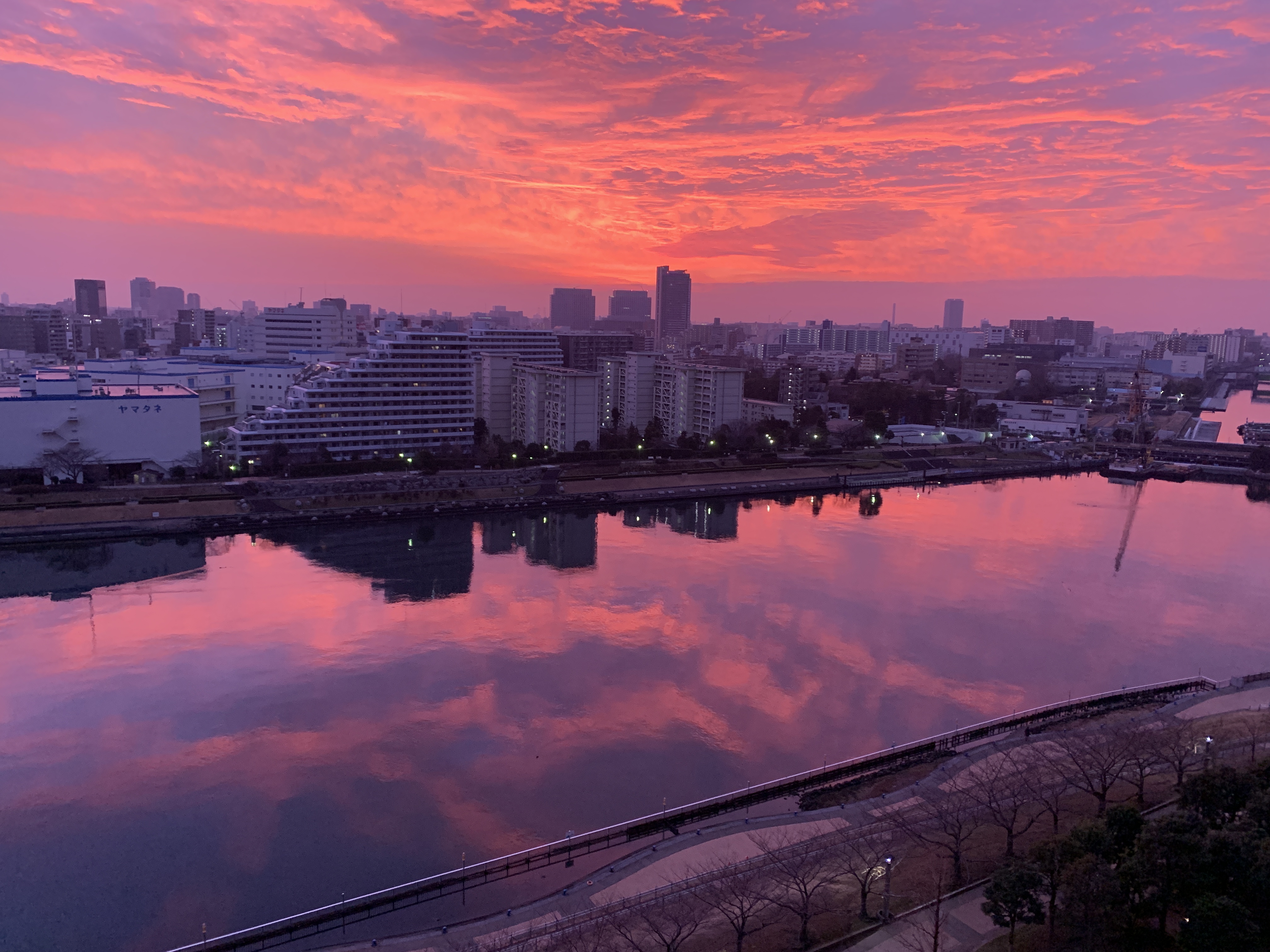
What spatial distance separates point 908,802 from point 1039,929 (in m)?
1.05

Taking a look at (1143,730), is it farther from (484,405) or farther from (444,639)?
(484,405)

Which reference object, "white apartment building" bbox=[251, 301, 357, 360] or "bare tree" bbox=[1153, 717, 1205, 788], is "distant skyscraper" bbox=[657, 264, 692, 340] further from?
"bare tree" bbox=[1153, 717, 1205, 788]

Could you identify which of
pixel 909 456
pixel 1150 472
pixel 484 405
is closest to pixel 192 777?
pixel 484 405

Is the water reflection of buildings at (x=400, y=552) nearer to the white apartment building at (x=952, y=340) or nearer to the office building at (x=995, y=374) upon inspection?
the office building at (x=995, y=374)

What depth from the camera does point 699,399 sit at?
56.9 ft

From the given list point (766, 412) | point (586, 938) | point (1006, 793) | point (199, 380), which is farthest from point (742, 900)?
point (766, 412)

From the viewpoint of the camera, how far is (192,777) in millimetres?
4582

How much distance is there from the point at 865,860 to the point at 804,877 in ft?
1.24

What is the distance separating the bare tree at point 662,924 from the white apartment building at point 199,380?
1111 cm

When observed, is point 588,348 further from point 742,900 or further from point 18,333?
point 742,900

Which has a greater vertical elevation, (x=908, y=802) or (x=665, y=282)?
(x=665, y=282)

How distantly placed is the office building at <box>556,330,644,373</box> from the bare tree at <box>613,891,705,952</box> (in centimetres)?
2088

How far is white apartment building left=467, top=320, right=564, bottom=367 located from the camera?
18953 millimetres

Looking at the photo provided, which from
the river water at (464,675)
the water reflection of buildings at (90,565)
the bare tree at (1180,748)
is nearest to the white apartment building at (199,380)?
the water reflection of buildings at (90,565)
